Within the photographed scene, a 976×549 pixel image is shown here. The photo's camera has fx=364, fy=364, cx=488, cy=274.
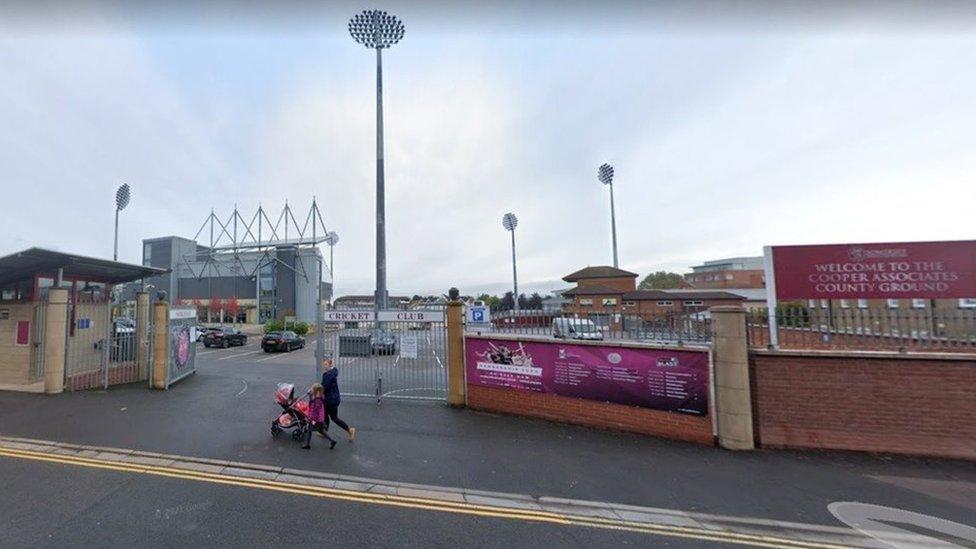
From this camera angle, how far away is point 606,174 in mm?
46531

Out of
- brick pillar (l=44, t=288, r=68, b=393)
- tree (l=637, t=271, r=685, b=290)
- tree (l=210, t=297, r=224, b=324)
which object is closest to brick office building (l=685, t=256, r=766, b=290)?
tree (l=637, t=271, r=685, b=290)

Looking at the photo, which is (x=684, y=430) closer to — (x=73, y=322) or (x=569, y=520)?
(x=569, y=520)

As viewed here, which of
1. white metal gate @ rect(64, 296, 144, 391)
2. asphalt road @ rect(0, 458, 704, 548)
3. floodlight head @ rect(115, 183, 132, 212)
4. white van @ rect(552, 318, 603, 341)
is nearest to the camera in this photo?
asphalt road @ rect(0, 458, 704, 548)

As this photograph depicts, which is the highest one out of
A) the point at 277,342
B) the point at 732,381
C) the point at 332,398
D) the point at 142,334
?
the point at 142,334

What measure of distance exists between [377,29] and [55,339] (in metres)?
23.4

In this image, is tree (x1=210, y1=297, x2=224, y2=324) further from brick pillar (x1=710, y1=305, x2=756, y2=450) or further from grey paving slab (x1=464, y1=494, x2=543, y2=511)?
brick pillar (x1=710, y1=305, x2=756, y2=450)

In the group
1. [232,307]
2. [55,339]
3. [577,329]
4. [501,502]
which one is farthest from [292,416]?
[232,307]

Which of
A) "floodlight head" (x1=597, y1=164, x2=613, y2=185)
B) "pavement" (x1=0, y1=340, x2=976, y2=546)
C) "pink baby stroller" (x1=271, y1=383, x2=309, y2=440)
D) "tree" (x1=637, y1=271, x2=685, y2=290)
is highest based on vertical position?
"floodlight head" (x1=597, y1=164, x2=613, y2=185)

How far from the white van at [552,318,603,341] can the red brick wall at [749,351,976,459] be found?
2935mm

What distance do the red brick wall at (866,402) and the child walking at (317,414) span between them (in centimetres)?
818

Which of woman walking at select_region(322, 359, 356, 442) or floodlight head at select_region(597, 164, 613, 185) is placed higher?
floodlight head at select_region(597, 164, 613, 185)

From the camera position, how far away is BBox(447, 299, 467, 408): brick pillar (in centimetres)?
923

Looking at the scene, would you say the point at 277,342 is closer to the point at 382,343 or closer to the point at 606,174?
the point at 382,343

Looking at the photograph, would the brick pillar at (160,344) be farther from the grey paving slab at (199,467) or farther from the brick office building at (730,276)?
the brick office building at (730,276)
